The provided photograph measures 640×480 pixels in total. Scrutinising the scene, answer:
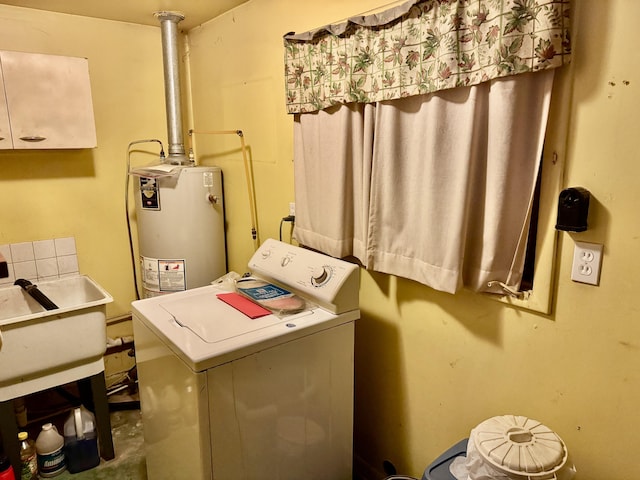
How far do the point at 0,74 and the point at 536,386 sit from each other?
2.53 m

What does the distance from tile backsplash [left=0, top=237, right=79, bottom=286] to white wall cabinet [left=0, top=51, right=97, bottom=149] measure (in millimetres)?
565

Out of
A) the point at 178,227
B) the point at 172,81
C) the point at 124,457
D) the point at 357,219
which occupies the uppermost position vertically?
the point at 172,81

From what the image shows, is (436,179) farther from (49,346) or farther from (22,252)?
(22,252)

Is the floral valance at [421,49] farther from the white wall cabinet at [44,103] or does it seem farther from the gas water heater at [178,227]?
the white wall cabinet at [44,103]

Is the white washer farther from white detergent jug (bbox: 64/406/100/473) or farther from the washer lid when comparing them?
the washer lid

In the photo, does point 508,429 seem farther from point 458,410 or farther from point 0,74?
point 0,74

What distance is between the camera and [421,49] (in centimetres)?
138

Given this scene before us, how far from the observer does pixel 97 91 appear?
2510 millimetres

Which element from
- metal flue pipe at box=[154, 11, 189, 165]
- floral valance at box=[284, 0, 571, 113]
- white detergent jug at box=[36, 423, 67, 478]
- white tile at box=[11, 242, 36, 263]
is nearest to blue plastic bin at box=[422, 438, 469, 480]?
floral valance at box=[284, 0, 571, 113]

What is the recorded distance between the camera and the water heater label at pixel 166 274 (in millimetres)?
2377

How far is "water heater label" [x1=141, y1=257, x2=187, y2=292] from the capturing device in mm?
2377

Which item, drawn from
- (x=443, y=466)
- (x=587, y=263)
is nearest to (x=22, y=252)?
(x=443, y=466)

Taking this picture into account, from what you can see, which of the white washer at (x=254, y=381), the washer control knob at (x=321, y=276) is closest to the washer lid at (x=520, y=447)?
the white washer at (x=254, y=381)

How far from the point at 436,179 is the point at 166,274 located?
5.18 feet
